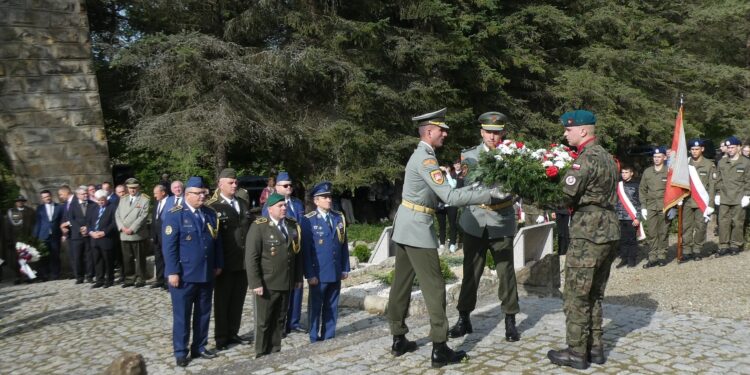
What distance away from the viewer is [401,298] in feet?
17.1

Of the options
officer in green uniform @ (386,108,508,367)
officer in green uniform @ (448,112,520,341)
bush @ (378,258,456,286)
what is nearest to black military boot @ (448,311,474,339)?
officer in green uniform @ (448,112,520,341)

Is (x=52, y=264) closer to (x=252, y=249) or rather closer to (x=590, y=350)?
(x=252, y=249)

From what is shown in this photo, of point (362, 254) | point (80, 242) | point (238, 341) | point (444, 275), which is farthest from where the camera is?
point (362, 254)

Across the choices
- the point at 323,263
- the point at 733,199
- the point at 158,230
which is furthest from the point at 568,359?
the point at 733,199

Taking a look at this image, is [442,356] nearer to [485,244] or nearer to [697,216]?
[485,244]

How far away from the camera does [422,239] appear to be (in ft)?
16.7

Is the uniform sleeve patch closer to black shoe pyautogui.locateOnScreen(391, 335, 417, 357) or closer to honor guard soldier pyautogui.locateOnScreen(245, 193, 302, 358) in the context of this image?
black shoe pyautogui.locateOnScreen(391, 335, 417, 357)

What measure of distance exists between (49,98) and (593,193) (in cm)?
1173

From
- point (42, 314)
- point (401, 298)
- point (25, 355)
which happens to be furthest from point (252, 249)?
point (42, 314)

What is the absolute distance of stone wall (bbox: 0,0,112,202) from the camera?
42.2ft

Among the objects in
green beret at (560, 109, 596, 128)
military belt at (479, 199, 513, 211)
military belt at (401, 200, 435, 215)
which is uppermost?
green beret at (560, 109, 596, 128)

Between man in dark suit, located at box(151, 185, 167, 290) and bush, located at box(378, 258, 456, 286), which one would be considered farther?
man in dark suit, located at box(151, 185, 167, 290)

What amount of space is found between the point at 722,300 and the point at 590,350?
3.76 metres

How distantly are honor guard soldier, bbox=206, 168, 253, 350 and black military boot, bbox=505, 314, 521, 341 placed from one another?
2780 millimetres
